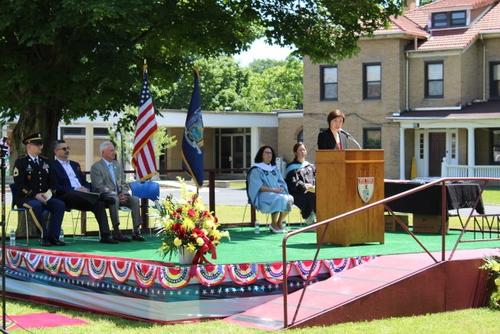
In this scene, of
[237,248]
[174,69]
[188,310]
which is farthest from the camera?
[174,69]

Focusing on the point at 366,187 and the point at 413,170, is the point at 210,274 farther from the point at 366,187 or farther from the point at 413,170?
the point at 413,170

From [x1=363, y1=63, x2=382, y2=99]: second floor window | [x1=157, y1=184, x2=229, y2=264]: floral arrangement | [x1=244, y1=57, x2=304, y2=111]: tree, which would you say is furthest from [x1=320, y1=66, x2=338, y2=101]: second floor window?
[x1=157, y1=184, x2=229, y2=264]: floral arrangement

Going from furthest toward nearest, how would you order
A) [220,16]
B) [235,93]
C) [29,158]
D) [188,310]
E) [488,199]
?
[235,93]
[488,199]
[220,16]
[29,158]
[188,310]

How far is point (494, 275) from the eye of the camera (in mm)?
10125

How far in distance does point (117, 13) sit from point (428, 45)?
2959cm

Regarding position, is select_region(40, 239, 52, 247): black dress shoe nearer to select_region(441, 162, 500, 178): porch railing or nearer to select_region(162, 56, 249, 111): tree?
select_region(441, 162, 500, 178): porch railing

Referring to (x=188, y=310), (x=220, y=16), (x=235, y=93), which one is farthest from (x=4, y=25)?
(x=235, y=93)

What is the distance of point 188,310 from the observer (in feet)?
30.1

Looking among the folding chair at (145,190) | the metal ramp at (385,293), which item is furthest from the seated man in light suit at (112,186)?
the metal ramp at (385,293)

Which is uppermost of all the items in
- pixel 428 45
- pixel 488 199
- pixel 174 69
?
pixel 428 45

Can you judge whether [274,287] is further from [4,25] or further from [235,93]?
[235,93]

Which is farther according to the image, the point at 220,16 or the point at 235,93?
the point at 235,93

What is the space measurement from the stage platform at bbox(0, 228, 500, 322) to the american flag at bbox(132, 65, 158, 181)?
1.75 m

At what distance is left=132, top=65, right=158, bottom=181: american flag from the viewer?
13273mm
